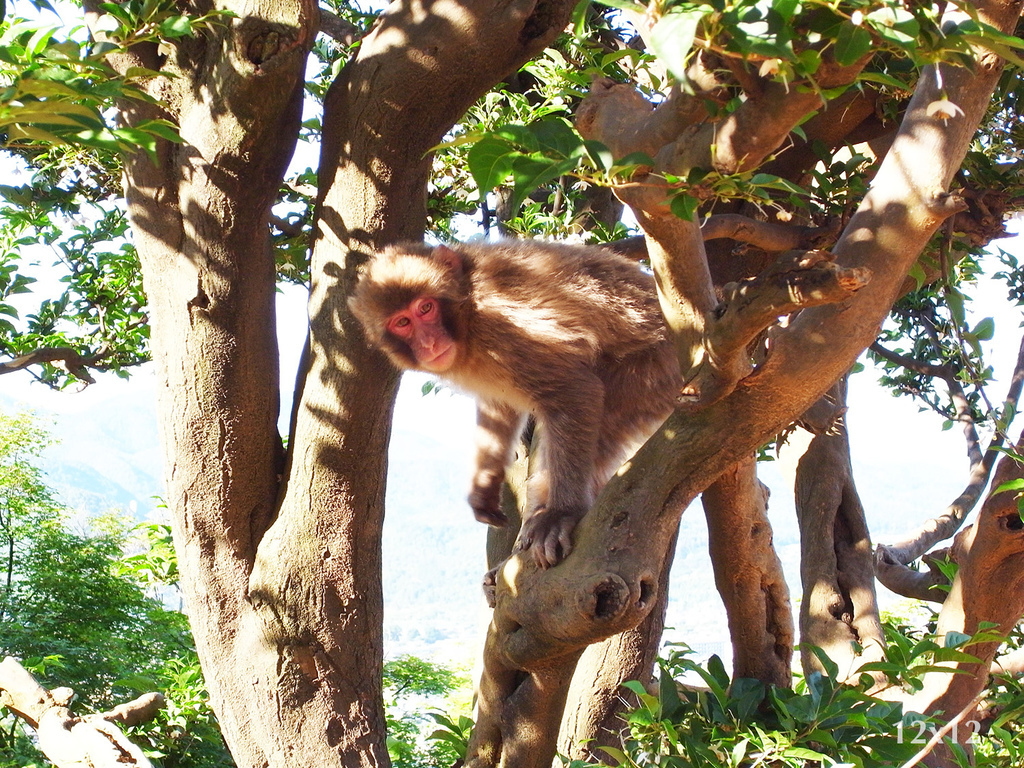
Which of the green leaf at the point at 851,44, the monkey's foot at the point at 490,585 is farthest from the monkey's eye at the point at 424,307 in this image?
the green leaf at the point at 851,44

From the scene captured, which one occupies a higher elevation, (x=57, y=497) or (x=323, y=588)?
(x=57, y=497)

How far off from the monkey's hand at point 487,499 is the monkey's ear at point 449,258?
85cm

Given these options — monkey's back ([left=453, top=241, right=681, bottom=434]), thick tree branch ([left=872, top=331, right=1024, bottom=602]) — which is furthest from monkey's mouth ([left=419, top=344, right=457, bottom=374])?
thick tree branch ([left=872, top=331, right=1024, bottom=602])

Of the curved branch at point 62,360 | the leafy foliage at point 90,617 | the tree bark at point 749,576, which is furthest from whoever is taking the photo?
the leafy foliage at point 90,617

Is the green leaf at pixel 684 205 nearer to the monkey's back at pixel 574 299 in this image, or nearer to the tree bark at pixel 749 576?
the tree bark at pixel 749 576

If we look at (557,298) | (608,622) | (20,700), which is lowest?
(608,622)

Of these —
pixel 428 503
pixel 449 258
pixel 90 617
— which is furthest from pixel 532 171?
pixel 428 503

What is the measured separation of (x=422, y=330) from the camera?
3344 millimetres

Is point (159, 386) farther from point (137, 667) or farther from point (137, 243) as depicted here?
point (137, 667)

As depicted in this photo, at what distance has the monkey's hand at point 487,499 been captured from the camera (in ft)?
12.2

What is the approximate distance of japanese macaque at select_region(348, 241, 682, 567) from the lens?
314 centimetres

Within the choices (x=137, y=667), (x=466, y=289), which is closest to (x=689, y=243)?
(x=466, y=289)

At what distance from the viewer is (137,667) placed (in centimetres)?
625

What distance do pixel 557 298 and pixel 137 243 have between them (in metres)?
1.38
